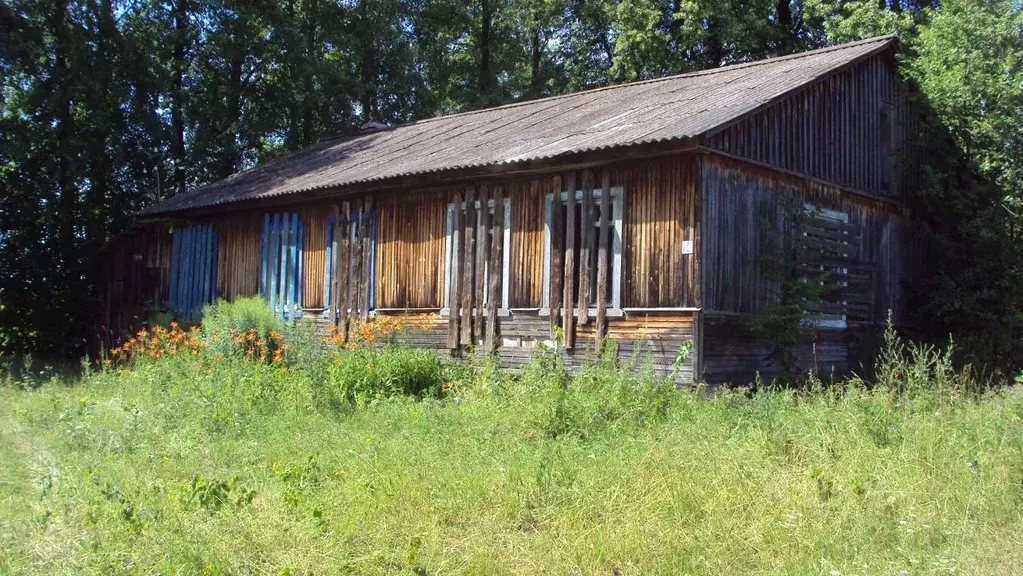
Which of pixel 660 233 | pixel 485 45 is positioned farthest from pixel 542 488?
pixel 485 45

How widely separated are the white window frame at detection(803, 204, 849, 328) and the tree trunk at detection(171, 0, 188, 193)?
55.6 ft

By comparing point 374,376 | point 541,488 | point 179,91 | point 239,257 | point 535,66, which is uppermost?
point 535,66

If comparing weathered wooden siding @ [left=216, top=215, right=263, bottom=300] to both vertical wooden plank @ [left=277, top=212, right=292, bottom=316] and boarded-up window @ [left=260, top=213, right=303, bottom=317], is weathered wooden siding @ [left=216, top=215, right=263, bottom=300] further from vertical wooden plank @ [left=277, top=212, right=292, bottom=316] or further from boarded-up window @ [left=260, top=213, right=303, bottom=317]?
vertical wooden plank @ [left=277, top=212, right=292, bottom=316]

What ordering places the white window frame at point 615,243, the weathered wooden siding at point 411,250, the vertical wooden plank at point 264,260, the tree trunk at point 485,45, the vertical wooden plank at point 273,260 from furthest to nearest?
the tree trunk at point 485,45 < the vertical wooden plank at point 264,260 < the vertical wooden plank at point 273,260 < the weathered wooden siding at point 411,250 < the white window frame at point 615,243

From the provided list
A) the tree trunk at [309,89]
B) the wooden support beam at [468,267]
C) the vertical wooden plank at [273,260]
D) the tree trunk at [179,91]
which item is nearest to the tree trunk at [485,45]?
the tree trunk at [309,89]

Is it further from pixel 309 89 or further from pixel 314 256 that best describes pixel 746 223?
pixel 309 89

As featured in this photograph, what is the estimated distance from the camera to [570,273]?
11.8 m

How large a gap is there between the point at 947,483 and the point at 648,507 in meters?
2.06

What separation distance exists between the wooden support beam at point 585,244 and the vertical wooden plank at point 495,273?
141 centimetres

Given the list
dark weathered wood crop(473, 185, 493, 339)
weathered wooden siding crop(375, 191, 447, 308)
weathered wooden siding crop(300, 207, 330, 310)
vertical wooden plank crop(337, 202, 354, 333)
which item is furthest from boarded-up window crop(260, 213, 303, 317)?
dark weathered wood crop(473, 185, 493, 339)

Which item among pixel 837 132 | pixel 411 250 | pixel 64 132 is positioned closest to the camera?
pixel 837 132

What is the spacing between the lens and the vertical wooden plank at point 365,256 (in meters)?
14.8

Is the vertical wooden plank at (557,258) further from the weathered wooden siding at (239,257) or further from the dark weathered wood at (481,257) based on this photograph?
the weathered wooden siding at (239,257)

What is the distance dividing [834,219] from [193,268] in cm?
1242
